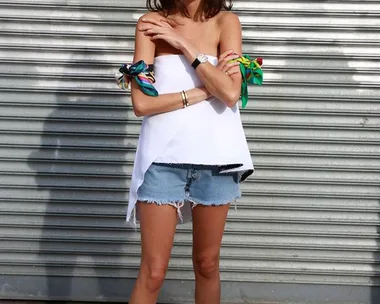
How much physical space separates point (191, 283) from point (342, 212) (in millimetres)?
1216

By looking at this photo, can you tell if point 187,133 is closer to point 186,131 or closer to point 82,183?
point 186,131

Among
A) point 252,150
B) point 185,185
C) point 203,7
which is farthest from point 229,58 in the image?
point 252,150

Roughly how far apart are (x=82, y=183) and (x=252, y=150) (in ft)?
4.11

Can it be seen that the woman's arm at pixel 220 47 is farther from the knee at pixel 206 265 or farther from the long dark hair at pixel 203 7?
the knee at pixel 206 265

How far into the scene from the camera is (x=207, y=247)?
3.24m

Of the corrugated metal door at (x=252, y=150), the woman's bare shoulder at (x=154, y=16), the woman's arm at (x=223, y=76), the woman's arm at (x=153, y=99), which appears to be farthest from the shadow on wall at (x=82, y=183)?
the woman's arm at (x=223, y=76)

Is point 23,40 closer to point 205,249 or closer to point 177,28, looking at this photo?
point 177,28

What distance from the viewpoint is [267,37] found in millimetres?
4465

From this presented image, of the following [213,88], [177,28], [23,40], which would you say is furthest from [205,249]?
[23,40]

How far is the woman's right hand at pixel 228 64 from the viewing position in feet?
10.1

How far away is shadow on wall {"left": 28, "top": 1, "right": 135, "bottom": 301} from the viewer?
4.54 metres

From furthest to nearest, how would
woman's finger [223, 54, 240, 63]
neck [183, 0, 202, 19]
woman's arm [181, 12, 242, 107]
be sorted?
neck [183, 0, 202, 19] < woman's finger [223, 54, 240, 63] < woman's arm [181, 12, 242, 107]

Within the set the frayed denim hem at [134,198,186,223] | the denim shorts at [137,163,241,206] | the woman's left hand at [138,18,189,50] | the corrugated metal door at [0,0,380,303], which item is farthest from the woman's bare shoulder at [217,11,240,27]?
the corrugated metal door at [0,0,380,303]

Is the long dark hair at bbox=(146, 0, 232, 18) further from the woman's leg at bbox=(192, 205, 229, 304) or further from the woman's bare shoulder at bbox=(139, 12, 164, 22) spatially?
the woman's leg at bbox=(192, 205, 229, 304)
